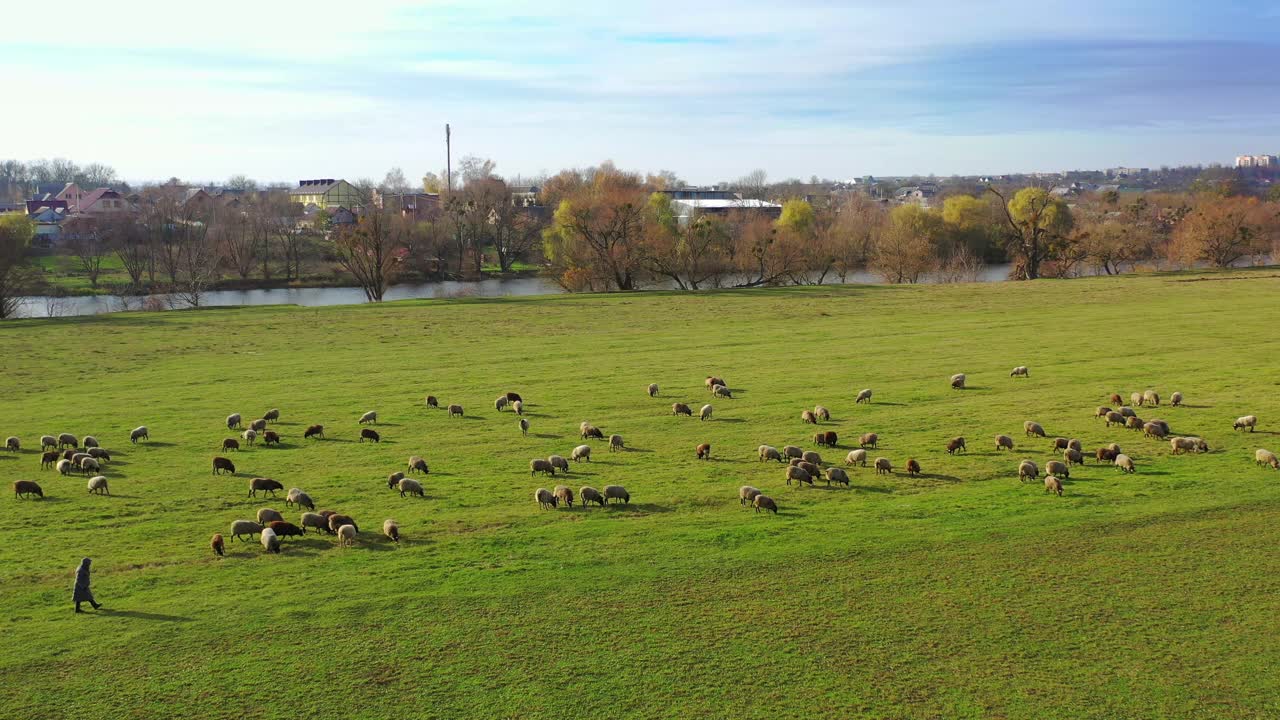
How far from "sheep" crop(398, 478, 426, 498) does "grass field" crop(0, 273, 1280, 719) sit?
0.68 m

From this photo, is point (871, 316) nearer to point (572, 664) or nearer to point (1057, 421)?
point (1057, 421)

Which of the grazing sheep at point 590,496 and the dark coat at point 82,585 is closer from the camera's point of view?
the dark coat at point 82,585

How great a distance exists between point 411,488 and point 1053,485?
1465 cm

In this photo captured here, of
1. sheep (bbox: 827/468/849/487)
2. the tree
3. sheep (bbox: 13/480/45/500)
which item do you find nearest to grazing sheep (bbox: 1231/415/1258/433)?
sheep (bbox: 827/468/849/487)

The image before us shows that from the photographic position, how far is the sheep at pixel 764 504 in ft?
67.8

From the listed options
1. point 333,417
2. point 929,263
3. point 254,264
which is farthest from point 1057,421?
point 254,264

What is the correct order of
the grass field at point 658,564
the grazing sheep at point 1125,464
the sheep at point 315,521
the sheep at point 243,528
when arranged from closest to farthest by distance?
1. the grass field at point 658,564
2. the sheep at point 243,528
3. the sheep at point 315,521
4. the grazing sheep at point 1125,464

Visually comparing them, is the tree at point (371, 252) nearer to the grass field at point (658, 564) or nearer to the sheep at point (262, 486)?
the grass field at point (658, 564)

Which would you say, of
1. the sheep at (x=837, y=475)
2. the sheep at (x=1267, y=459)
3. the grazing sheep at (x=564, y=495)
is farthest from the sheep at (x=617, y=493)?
the sheep at (x=1267, y=459)

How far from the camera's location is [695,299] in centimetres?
6844

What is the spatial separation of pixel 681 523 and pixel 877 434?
377 inches

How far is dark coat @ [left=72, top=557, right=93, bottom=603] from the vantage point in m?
15.7

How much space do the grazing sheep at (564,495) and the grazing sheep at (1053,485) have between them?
10.8m

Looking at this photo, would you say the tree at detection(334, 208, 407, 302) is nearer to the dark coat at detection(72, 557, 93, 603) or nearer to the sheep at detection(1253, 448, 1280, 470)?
the dark coat at detection(72, 557, 93, 603)
